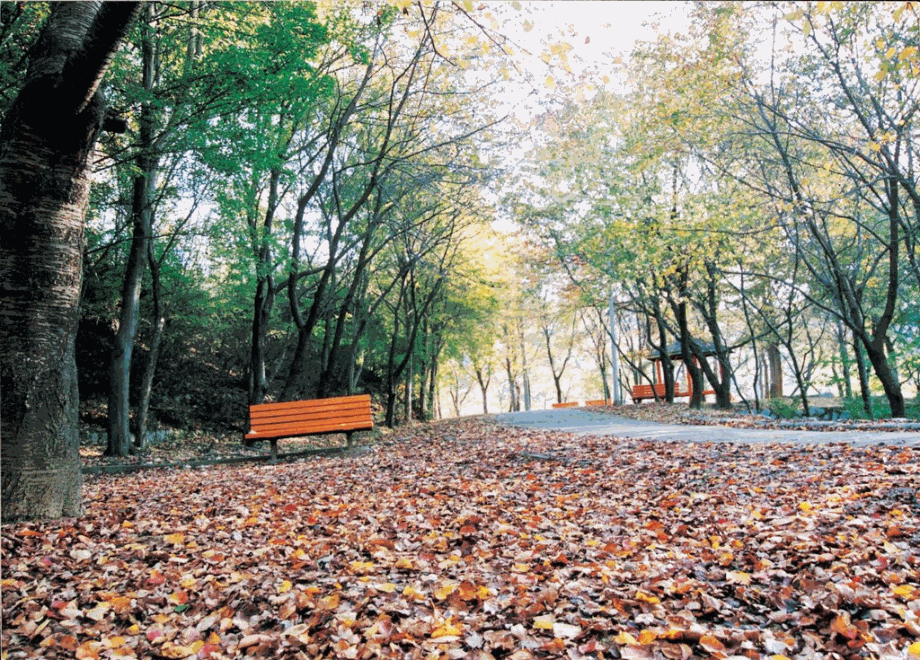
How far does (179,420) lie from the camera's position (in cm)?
1548

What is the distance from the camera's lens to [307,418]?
9547mm

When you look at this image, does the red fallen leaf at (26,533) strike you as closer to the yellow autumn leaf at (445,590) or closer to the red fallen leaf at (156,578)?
the red fallen leaf at (156,578)

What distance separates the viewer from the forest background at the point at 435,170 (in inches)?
335

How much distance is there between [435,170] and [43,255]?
9739mm

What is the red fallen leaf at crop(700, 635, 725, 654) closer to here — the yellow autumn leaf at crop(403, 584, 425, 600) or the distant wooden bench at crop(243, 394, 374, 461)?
the yellow autumn leaf at crop(403, 584, 425, 600)

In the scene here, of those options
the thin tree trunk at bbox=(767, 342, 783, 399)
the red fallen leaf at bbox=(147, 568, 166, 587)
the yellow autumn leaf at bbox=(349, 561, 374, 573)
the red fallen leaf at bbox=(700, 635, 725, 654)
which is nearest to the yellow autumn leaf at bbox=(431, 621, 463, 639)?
the yellow autumn leaf at bbox=(349, 561, 374, 573)

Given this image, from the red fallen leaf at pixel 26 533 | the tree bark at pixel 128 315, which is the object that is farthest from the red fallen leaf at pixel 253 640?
the tree bark at pixel 128 315

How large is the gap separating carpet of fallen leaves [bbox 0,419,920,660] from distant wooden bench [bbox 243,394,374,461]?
337 cm

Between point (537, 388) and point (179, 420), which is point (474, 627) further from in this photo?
point (537, 388)

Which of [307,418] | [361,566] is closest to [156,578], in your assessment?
[361,566]

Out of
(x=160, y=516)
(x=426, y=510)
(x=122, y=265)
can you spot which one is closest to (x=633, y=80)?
(x=426, y=510)

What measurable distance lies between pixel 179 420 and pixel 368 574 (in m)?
13.8

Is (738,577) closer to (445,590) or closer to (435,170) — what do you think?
(445,590)

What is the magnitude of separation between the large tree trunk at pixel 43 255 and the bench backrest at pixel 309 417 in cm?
476
